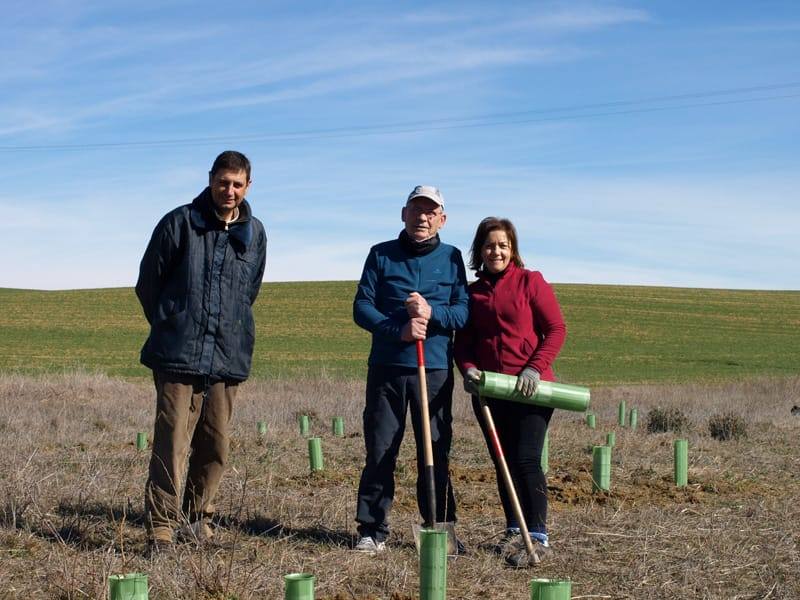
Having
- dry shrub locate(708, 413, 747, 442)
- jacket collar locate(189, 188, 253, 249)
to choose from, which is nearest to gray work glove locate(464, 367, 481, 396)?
jacket collar locate(189, 188, 253, 249)

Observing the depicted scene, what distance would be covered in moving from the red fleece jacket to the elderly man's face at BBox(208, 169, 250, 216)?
1.33 metres

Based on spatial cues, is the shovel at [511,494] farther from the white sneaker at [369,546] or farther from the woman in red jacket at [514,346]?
the white sneaker at [369,546]

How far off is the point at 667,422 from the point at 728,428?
3.37ft

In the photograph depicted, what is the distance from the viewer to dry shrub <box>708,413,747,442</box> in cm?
1141

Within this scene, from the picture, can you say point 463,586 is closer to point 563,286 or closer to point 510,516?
point 510,516

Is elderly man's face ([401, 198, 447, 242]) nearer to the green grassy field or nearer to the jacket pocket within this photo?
the jacket pocket

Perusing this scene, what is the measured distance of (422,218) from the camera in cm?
548

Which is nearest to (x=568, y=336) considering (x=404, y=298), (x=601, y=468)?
(x=601, y=468)

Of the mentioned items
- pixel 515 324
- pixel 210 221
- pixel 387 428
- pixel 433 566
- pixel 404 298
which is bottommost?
pixel 433 566

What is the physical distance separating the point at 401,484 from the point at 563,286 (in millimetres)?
52478

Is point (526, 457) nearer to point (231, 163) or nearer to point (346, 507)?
point (346, 507)

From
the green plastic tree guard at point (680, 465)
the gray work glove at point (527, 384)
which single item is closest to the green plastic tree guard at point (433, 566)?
the gray work glove at point (527, 384)

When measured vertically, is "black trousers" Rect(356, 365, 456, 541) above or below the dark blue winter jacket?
below

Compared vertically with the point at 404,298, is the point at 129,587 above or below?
below
